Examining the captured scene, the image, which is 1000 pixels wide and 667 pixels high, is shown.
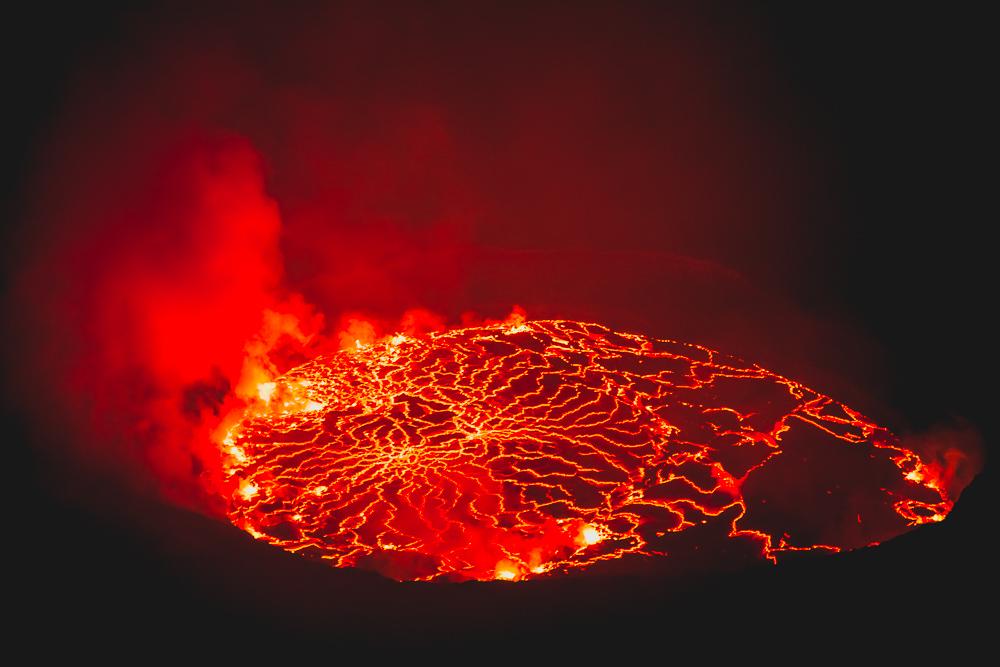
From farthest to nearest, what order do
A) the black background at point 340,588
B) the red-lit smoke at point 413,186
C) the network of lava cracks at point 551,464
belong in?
the red-lit smoke at point 413,186
the network of lava cracks at point 551,464
the black background at point 340,588

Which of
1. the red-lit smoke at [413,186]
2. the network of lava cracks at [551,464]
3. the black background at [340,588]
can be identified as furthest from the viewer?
the red-lit smoke at [413,186]

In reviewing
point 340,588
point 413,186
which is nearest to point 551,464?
point 340,588

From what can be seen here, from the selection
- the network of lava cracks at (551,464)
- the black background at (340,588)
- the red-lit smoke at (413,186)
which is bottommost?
the black background at (340,588)

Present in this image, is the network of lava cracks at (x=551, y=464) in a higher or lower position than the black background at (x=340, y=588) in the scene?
higher

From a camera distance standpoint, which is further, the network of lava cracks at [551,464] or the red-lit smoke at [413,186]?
the red-lit smoke at [413,186]

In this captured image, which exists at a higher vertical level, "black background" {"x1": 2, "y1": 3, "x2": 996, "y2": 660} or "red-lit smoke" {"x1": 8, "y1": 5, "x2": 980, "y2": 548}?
"red-lit smoke" {"x1": 8, "y1": 5, "x2": 980, "y2": 548}

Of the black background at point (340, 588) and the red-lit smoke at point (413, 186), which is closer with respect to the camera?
the black background at point (340, 588)

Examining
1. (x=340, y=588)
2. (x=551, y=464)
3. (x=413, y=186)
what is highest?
(x=413, y=186)

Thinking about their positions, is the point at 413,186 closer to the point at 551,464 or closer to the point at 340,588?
the point at 551,464

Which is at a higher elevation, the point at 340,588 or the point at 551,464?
the point at 551,464

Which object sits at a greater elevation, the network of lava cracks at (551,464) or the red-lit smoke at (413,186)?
the red-lit smoke at (413,186)
